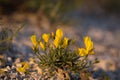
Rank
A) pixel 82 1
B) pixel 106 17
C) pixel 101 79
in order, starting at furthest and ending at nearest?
pixel 106 17
pixel 82 1
pixel 101 79

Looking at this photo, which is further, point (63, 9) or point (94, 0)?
point (94, 0)

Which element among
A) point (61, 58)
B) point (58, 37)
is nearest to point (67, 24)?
point (61, 58)

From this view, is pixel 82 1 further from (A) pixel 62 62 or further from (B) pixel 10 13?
(A) pixel 62 62

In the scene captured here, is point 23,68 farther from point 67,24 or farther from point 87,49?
point 67,24

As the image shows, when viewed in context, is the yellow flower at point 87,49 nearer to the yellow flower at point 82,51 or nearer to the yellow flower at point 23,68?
the yellow flower at point 82,51

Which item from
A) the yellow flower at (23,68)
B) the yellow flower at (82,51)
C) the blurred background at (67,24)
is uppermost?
the blurred background at (67,24)

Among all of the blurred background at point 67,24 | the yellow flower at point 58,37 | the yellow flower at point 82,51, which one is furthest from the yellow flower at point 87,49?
the blurred background at point 67,24

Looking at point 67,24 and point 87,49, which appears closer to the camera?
point 87,49

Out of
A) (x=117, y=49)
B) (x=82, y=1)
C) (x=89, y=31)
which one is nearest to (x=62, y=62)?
(x=117, y=49)
